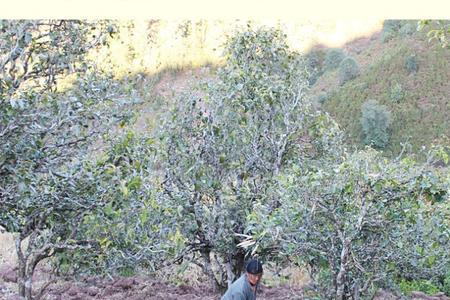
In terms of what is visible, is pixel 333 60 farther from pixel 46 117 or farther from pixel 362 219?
pixel 46 117

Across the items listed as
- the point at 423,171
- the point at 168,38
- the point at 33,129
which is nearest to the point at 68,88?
the point at 33,129

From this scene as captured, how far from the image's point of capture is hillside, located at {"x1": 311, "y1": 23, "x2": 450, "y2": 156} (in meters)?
20.4

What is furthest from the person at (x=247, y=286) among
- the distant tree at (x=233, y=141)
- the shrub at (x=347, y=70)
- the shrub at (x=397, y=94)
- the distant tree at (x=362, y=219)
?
the shrub at (x=347, y=70)

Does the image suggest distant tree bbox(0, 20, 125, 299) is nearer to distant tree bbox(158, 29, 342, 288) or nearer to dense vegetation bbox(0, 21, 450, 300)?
dense vegetation bbox(0, 21, 450, 300)

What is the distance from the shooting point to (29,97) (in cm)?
326

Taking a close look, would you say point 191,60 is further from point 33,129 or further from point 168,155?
point 33,129

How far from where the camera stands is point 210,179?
19.9 ft

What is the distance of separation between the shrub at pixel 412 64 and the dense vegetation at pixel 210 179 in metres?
16.4

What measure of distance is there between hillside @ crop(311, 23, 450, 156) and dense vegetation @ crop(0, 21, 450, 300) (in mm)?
13307

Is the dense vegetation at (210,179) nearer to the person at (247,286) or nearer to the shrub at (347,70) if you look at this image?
the person at (247,286)

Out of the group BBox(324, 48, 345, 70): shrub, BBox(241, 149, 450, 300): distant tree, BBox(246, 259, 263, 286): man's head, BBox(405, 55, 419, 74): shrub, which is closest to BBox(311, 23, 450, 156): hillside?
BBox(405, 55, 419, 74): shrub

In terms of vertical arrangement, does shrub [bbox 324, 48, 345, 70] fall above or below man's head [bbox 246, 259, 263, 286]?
above

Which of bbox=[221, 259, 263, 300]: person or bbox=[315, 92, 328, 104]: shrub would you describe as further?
bbox=[315, 92, 328, 104]: shrub

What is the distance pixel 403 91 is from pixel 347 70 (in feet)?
9.71
